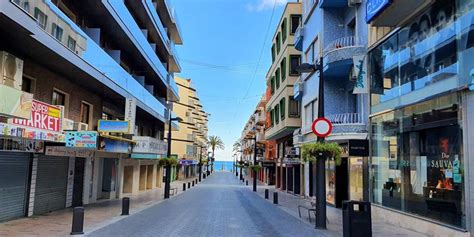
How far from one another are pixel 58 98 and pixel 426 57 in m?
14.9

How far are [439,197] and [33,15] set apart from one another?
13182mm

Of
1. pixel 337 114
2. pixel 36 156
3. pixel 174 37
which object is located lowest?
pixel 36 156

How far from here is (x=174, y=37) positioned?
44.6m

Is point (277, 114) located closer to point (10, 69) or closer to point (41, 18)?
point (41, 18)

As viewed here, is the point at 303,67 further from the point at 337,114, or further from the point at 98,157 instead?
the point at 98,157

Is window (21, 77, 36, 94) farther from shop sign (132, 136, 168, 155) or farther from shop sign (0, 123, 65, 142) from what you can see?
shop sign (132, 136, 168, 155)

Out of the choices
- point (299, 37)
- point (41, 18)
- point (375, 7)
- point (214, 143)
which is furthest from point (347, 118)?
point (214, 143)

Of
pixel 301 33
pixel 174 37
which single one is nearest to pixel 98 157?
pixel 301 33

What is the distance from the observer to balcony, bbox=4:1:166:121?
1184 centimetres

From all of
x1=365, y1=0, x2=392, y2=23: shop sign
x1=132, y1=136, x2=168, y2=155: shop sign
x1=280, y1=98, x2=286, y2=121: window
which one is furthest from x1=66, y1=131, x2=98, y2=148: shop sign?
x1=280, y1=98, x2=286, y2=121: window

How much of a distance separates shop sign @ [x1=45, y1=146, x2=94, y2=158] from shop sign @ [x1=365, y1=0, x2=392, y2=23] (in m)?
13.0

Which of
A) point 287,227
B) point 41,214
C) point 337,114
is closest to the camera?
point 287,227

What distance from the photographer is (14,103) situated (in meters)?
10.8

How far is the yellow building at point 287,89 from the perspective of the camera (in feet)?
111
